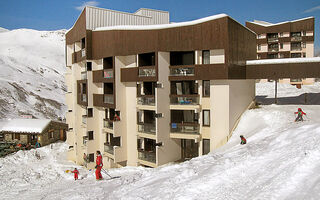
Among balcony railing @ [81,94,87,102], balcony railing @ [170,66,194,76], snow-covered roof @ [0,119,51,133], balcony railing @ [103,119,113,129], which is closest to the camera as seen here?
balcony railing @ [170,66,194,76]

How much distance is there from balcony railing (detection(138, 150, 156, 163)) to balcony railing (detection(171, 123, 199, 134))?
108 inches

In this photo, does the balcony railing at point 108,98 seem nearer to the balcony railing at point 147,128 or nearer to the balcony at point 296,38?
the balcony railing at point 147,128

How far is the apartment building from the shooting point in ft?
178

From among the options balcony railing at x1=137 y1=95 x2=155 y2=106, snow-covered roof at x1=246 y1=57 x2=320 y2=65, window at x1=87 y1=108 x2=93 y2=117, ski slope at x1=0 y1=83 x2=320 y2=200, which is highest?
snow-covered roof at x1=246 y1=57 x2=320 y2=65

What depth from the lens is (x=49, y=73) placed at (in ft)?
304

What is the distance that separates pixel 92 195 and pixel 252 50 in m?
21.7

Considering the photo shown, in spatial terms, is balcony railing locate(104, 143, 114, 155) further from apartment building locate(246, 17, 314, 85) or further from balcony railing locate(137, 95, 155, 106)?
apartment building locate(246, 17, 314, 85)

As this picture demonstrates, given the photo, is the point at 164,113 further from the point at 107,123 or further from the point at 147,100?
the point at 107,123

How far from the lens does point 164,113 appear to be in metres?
21.3

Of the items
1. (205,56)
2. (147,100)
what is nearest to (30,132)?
(147,100)

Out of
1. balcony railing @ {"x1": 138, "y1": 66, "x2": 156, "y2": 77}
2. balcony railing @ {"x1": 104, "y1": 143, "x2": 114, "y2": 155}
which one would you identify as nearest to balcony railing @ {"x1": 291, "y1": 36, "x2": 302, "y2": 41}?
balcony railing @ {"x1": 138, "y1": 66, "x2": 156, "y2": 77}

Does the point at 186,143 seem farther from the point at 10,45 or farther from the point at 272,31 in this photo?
the point at 10,45

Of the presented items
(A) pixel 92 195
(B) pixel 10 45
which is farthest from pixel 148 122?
(B) pixel 10 45

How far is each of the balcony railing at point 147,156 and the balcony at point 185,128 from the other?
2.69m
